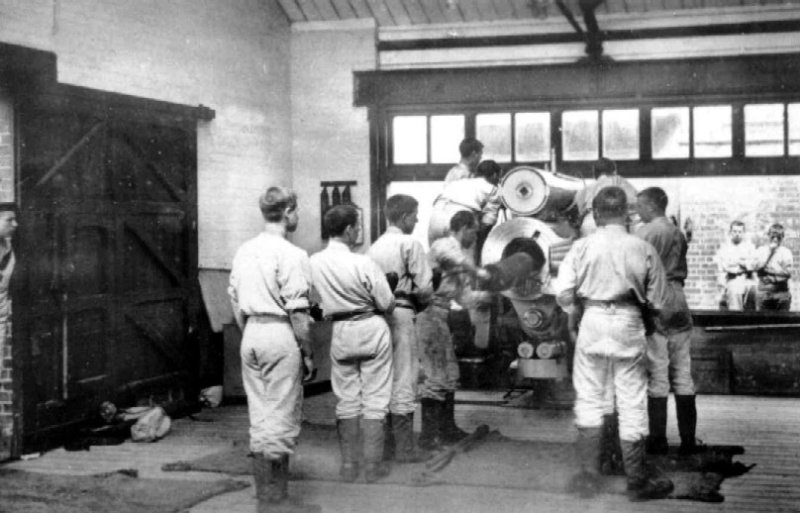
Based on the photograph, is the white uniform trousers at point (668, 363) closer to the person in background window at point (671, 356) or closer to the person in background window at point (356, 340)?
the person in background window at point (671, 356)

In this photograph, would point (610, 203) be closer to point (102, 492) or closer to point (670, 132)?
point (102, 492)

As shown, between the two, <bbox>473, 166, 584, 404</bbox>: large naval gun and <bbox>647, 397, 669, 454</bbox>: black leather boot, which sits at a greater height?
<bbox>473, 166, 584, 404</bbox>: large naval gun

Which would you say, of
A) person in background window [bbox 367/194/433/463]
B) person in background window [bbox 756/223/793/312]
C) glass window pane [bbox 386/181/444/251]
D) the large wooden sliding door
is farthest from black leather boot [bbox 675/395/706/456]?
glass window pane [bbox 386/181/444/251]

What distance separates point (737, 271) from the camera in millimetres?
11469

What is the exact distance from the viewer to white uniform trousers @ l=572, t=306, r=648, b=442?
245 inches

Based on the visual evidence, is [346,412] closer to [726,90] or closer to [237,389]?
[237,389]

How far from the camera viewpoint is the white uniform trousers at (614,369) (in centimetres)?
623

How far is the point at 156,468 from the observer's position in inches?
292

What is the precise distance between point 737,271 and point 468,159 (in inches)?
165

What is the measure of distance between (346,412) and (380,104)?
636 cm

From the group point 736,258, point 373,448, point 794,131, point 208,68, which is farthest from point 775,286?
point 208,68

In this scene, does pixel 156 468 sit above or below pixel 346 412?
below

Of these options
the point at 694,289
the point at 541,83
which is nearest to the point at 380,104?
the point at 541,83

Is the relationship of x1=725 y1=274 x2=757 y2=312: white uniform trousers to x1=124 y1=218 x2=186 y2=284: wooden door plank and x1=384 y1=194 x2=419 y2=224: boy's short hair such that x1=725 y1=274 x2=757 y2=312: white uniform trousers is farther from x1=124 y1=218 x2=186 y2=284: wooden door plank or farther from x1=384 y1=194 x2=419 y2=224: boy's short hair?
x1=124 y1=218 x2=186 y2=284: wooden door plank
